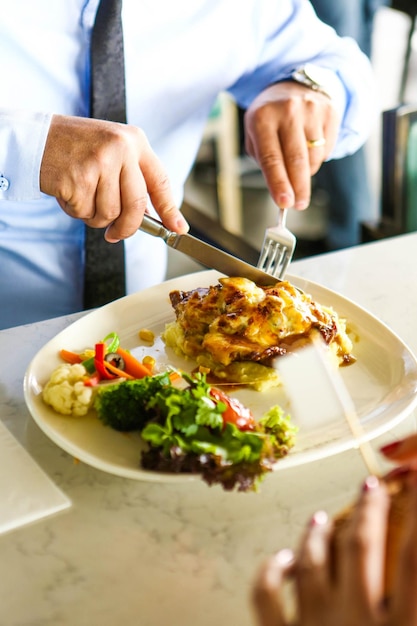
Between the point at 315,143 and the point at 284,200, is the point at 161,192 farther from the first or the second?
the point at 315,143

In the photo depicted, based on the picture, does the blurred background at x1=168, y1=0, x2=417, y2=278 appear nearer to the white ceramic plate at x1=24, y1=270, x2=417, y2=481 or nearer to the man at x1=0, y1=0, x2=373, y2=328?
the man at x1=0, y1=0, x2=373, y2=328

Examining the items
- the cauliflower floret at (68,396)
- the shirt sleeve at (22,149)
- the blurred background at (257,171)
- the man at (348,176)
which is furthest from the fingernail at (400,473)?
the man at (348,176)

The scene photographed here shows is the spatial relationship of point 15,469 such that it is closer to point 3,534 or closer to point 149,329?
point 3,534

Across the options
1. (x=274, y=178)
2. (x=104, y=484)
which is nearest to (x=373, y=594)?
(x=104, y=484)

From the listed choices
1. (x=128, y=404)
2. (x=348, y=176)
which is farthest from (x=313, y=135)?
(x=348, y=176)

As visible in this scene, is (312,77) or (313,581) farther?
(312,77)

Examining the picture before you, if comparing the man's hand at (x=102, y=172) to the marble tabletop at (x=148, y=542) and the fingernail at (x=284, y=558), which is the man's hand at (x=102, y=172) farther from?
the fingernail at (x=284, y=558)

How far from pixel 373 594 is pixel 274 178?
4.67ft

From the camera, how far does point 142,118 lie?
2.08 metres

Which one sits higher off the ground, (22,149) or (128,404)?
(22,149)

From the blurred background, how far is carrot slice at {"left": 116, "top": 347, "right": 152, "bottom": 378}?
5.77ft

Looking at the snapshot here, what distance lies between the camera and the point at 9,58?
5.89 feet

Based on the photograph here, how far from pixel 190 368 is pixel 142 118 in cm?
95

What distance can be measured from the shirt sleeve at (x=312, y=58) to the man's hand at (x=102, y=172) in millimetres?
871
